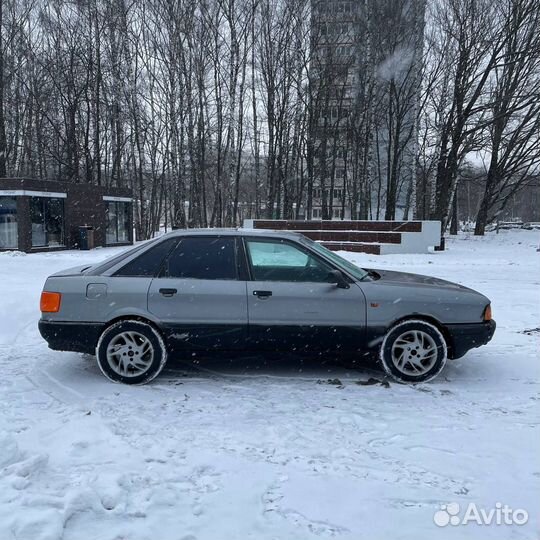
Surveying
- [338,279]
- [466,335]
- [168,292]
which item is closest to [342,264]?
[338,279]

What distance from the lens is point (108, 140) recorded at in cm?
3650

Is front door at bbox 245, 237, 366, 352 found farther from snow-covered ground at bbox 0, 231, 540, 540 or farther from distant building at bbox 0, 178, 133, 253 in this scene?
distant building at bbox 0, 178, 133, 253

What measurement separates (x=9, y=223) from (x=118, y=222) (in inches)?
265

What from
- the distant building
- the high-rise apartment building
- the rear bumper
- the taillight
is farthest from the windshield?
the high-rise apartment building

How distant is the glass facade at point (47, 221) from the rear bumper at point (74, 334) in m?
17.6

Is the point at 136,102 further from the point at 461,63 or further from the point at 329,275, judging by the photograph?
the point at 329,275

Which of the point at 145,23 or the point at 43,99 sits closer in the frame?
the point at 145,23

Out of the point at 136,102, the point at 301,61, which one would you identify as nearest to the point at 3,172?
the point at 136,102

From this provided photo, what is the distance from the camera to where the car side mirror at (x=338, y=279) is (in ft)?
16.4

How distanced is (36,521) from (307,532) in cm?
141

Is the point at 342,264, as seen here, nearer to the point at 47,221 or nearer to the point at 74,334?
the point at 74,334

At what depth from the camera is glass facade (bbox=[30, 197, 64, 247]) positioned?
68.5 ft

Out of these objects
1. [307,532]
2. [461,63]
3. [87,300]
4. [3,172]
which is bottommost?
[307,532]

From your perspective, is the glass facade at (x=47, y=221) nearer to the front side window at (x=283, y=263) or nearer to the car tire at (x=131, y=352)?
the car tire at (x=131, y=352)
